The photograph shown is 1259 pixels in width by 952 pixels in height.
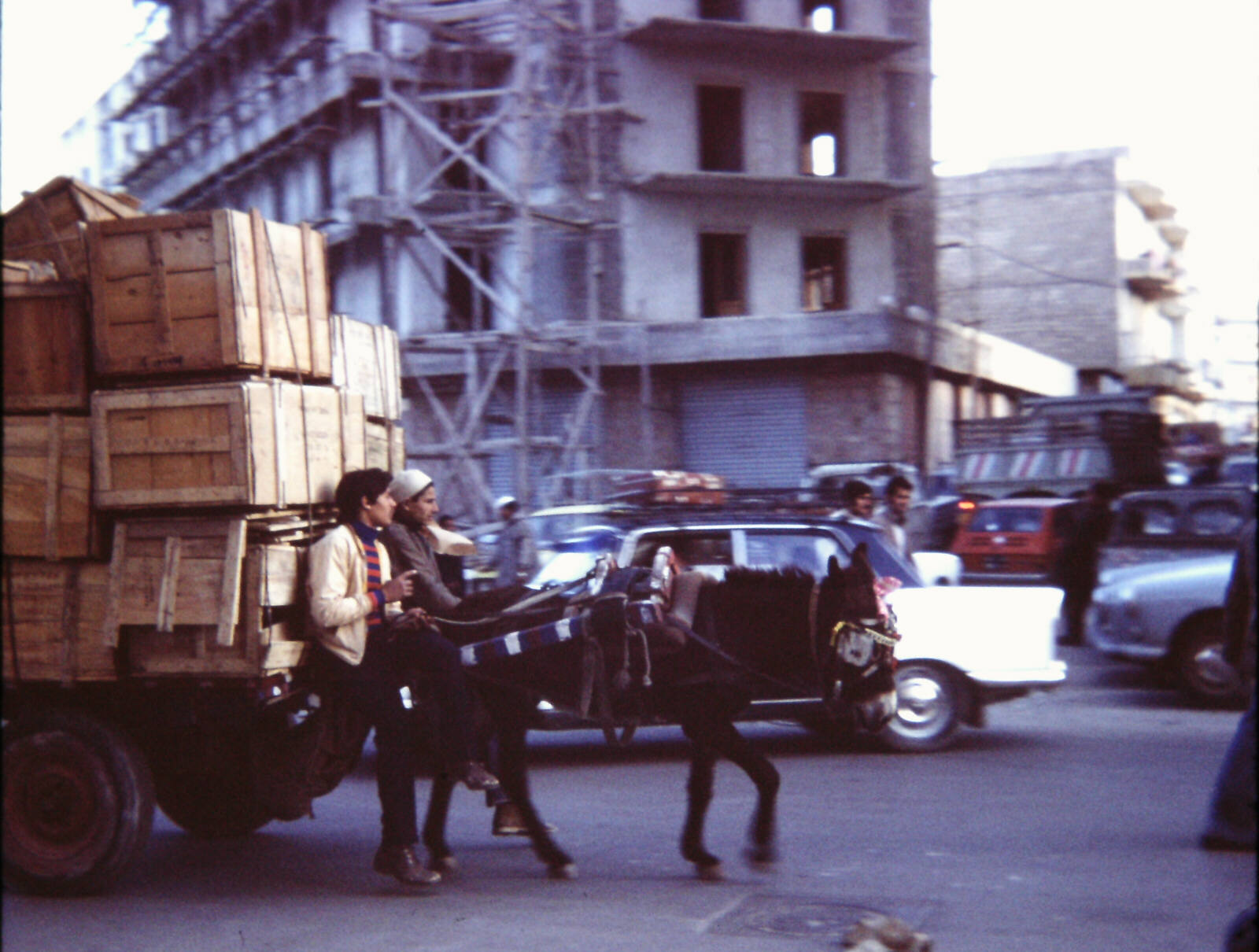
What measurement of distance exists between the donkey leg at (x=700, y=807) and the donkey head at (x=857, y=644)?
0.59m

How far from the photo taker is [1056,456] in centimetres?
2398

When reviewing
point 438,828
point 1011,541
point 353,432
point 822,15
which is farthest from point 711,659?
point 822,15

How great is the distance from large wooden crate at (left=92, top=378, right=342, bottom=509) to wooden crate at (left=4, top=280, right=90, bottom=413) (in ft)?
0.53

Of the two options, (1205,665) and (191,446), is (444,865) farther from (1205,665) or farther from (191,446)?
(1205,665)

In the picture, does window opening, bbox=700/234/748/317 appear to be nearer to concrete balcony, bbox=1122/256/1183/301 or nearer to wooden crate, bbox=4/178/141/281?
concrete balcony, bbox=1122/256/1183/301

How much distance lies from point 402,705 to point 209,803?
5.24 feet

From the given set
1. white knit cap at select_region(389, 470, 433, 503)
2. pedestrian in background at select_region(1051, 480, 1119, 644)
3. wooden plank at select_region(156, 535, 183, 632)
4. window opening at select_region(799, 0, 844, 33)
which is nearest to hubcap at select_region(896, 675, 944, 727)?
white knit cap at select_region(389, 470, 433, 503)

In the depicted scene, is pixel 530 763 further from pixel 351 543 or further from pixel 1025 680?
pixel 351 543

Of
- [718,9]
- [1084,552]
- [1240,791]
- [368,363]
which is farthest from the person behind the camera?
[718,9]

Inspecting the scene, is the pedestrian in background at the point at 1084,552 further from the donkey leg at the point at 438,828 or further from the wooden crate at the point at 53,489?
the wooden crate at the point at 53,489

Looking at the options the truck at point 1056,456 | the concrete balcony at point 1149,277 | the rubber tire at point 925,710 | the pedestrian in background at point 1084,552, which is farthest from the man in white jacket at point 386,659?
the concrete balcony at point 1149,277

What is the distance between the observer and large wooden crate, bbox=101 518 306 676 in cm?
602

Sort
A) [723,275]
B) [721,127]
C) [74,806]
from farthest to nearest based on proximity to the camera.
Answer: [721,127], [723,275], [74,806]

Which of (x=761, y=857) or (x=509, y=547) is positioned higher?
(x=509, y=547)
